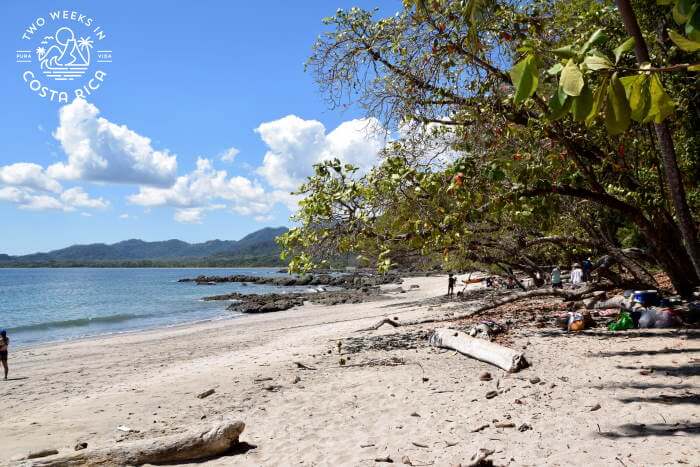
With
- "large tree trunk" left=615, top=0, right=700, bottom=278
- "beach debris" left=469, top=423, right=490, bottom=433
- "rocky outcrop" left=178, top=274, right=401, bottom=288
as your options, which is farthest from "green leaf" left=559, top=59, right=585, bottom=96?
"rocky outcrop" left=178, top=274, right=401, bottom=288

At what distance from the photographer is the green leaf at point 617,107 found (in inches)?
71.7

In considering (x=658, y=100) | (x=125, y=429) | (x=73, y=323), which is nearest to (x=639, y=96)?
(x=658, y=100)

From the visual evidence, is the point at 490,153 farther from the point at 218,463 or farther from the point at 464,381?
the point at 218,463

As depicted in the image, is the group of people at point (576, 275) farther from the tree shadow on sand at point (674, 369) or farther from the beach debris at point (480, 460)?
the beach debris at point (480, 460)

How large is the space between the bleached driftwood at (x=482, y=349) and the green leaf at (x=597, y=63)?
22.0 ft

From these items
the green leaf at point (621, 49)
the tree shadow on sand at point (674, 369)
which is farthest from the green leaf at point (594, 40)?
the tree shadow on sand at point (674, 369)

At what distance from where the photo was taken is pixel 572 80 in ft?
5.51

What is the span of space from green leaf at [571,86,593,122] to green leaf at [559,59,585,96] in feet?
0.22

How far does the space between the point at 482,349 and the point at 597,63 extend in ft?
25.1

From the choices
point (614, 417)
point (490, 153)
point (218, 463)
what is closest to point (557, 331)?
point (490, 153)

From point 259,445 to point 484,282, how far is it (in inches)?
1463

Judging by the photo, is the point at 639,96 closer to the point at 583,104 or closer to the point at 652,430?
the point at 583,104

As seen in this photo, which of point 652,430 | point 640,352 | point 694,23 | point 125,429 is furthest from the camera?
A: point 640,352

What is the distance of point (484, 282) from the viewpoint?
135ft
